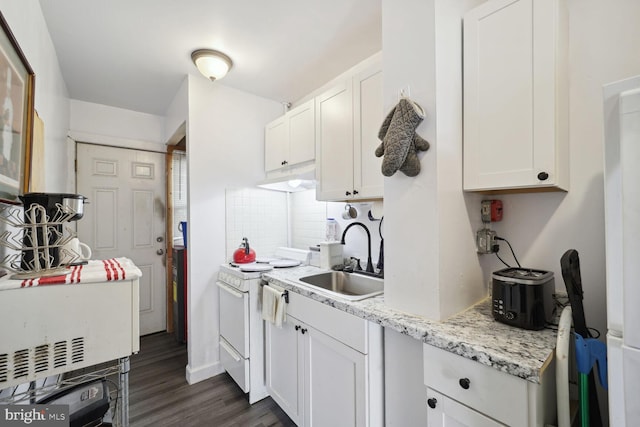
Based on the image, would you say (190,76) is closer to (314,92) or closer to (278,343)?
(314,92)

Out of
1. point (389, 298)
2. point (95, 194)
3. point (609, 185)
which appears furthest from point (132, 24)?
point (609, 185)

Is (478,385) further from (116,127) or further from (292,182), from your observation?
(116,127)

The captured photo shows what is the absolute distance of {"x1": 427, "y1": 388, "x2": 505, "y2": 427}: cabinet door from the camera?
0.88 meters

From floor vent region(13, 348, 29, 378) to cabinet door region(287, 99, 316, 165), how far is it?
1.78 meters

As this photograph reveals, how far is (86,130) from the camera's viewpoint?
286 cm

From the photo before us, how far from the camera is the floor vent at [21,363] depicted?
760mm

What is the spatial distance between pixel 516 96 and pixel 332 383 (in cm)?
159

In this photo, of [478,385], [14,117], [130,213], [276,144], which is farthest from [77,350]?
[130,213]

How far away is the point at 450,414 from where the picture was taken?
0.95 meters

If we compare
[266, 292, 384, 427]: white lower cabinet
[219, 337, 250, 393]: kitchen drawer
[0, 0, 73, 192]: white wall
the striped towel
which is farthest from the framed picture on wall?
[219, 337, 250, 393]: kitchen drawer

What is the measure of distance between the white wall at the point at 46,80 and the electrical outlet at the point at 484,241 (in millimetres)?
2209

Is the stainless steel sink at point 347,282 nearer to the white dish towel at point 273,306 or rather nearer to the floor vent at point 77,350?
the white dish towel at point 273,306

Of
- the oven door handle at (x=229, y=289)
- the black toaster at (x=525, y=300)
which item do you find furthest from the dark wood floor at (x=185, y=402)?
the black toaster at (x=525, y=300)

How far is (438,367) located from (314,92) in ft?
8.13
